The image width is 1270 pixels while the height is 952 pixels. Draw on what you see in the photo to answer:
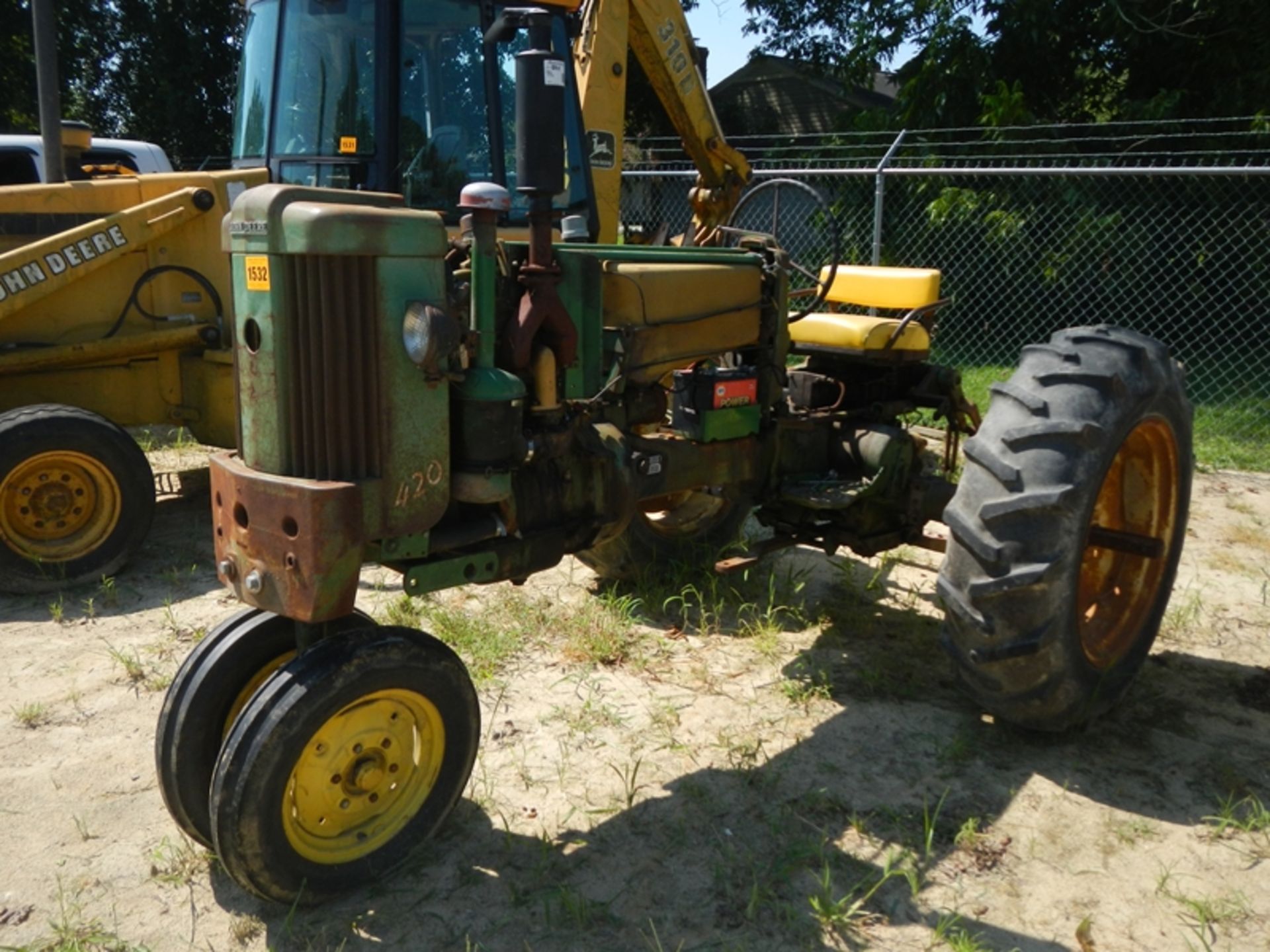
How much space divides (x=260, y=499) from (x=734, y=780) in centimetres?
160

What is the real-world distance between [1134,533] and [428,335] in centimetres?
250

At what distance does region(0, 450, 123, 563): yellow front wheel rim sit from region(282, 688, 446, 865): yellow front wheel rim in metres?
2.91

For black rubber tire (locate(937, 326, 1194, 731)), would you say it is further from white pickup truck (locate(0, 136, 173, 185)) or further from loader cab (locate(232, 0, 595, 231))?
white pickup truck (locate(0, 136, 173, 185))

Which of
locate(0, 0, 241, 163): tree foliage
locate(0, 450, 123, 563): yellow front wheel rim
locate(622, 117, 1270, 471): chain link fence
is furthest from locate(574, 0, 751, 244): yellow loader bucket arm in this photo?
locate(0, 0, 241, 163): tree foliage

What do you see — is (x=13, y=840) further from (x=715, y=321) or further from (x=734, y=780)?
(x=715, y=321)

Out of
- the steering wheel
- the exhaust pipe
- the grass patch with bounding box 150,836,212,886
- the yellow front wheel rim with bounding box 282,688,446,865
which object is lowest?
the grass patch with bounding box 150,836,212,886

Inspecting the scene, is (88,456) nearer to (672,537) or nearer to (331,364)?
(672,537)

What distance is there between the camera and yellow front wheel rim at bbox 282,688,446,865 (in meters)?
2.68

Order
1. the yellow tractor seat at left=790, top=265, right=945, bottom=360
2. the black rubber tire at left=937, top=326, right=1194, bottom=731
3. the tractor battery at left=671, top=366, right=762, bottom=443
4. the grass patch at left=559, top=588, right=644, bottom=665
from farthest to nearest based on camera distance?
the yellow tractor seat at left=790, top=265, right=945, bottom=360, the grass patch at left=559, top=588, right=644, bottom=665, the tractor battery at left=671, top=366, right=762, bottom=443, the black rubber tire at left=937, top=326, right=1194, bottom=731

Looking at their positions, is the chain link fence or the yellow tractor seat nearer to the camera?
the yellow tractor seat

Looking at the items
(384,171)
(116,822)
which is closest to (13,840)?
(116,822)

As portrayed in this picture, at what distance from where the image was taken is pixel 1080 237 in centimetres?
1028

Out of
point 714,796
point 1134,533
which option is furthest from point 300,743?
point 1134,533

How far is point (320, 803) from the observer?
2717 millimetres
